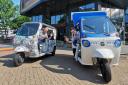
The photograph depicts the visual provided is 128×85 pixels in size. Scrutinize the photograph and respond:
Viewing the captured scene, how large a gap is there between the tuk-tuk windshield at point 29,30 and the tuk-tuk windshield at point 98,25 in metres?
2.57

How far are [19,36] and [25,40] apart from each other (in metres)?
0.47

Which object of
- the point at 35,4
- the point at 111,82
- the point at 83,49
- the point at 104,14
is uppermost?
the point at 35,4

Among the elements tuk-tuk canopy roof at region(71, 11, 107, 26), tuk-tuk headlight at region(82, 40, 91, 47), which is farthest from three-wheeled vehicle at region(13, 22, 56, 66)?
tuk-tuk headlight at region(82, 40, 91, 47)

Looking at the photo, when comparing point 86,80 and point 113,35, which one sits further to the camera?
point 113,35

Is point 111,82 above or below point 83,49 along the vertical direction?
below

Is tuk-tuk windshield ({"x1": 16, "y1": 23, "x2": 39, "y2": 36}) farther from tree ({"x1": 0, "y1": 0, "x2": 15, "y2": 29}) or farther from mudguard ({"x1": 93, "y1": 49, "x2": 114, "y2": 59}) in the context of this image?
tree ({"x1": 0, "y1": 0, "x2": 15, "y2": 29})

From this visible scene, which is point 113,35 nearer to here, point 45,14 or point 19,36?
point 19,36

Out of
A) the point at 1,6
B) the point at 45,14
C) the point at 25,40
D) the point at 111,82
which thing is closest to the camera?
the point at 111,82

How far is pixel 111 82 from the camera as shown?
28.8 ft

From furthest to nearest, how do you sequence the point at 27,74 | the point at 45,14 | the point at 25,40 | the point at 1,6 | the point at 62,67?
the point at 1,6
the point at 45,14
the point at 25,40
the point at 62,67
the point at 27,74

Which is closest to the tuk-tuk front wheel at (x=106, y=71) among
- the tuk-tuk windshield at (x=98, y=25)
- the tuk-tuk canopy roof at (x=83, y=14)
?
the tuk-tuk windshield at (x=98, y=25)

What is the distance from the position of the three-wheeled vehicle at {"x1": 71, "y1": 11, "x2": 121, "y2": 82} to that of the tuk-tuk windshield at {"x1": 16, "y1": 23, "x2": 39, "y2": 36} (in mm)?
2387

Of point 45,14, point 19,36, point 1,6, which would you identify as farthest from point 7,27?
point 19,36

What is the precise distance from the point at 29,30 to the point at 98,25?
334cm
